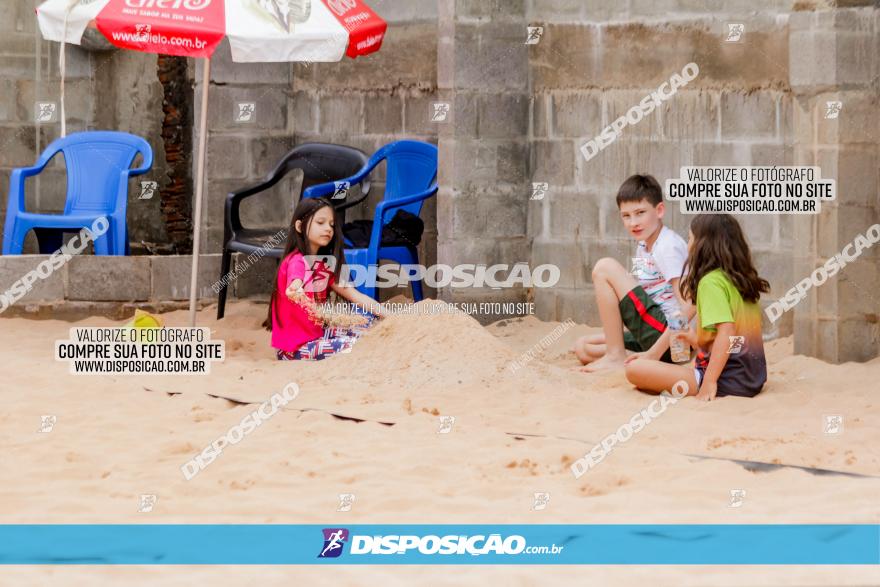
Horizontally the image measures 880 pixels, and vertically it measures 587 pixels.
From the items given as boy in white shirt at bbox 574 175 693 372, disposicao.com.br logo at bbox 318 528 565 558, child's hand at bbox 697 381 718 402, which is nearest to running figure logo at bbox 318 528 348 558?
disposicao.com.br logo at bbox 318 528 565 558

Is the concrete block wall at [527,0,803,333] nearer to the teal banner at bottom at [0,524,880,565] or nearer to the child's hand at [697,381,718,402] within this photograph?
the child's hand at [697,381,718,402]

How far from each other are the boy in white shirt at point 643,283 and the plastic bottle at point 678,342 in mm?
35

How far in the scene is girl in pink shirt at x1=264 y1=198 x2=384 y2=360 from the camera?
7379 millimetres

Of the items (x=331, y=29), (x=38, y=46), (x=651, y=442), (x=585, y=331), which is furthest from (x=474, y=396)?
(x=38, y=46)

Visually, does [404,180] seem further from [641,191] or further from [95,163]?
[641,191]

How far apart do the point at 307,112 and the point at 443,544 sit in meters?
6.18

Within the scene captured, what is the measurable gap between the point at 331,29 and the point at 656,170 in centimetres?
218

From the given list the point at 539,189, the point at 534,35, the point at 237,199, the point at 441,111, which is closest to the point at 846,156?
the point at 539,189

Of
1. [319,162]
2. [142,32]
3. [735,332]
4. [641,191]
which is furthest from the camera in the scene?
[319,162]

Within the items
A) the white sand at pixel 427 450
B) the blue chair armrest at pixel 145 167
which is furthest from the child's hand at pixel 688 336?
the blue chair armrest at pixel 145 167

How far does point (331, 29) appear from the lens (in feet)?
25.1

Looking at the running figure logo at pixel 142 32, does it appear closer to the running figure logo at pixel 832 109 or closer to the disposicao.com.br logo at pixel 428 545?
the running figure logo at pixel 832 109

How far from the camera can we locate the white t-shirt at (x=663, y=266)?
6836 millimetres

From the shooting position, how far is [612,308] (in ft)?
23.1
